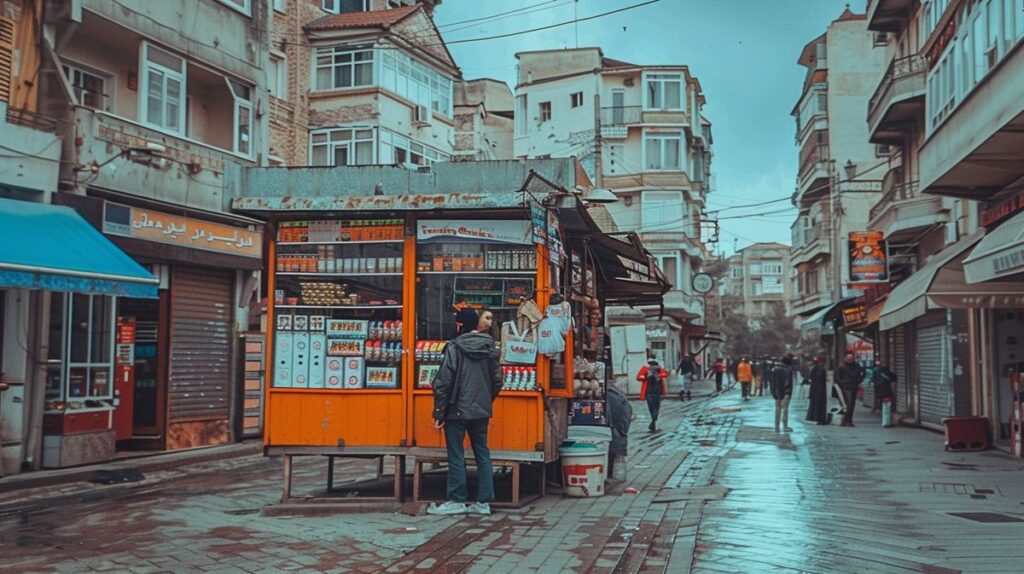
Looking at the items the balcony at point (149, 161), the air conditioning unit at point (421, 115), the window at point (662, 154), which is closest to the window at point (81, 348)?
the balcony at point (149, 161)

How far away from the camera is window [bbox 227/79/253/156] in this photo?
18422 millimetres

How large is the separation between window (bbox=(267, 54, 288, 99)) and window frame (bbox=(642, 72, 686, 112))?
86.5 ft

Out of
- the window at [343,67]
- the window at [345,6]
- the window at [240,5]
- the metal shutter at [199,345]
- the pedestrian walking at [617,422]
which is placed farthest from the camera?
the window at [345,6]

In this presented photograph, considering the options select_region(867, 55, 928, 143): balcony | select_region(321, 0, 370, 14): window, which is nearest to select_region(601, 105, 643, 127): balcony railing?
select_region(321, 0, 370, 14): window

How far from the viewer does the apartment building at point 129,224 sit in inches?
506

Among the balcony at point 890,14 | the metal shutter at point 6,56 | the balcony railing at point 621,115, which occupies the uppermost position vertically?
the balcony railing at point 621,115

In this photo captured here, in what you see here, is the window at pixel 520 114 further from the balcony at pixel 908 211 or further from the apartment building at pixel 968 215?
the apartment building at pixel 968 215

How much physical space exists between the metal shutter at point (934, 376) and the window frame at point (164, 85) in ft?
52.4

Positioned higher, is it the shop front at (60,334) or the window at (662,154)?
the window at (662,154)

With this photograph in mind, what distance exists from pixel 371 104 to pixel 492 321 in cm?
2022

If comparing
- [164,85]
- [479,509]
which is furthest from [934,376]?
[164,85]

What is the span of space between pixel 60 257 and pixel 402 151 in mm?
18157

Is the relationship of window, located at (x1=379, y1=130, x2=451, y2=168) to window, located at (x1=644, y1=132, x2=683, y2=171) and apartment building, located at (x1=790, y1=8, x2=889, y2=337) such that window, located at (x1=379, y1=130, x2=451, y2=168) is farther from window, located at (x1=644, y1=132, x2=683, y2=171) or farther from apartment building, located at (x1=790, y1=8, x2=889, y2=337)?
window, located at (x1=644, y1=132, x2=683, y2=171)

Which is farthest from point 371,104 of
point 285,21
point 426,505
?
point 426,505
